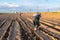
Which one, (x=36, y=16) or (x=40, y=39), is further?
(x=36, y=16)

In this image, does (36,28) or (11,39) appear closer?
(11,39)

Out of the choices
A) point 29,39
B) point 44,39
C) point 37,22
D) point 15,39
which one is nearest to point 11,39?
point 15,39

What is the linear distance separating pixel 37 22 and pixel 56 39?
4.10 metres

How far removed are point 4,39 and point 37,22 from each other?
4.24 metres

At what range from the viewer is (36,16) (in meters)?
16.7

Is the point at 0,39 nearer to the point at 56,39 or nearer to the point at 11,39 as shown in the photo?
the point at 11,39

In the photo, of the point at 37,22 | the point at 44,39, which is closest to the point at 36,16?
the point at 37,22

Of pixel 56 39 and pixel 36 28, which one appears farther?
pixel 36 28

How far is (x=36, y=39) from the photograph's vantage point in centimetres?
1266

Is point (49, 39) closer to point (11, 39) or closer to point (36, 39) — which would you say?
point (36, 39)

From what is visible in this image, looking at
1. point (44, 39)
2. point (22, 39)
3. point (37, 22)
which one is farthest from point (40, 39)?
point (37, 22)

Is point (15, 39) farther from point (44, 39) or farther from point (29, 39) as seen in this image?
Result: point (44, 39)

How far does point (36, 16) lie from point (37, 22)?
1.69ft

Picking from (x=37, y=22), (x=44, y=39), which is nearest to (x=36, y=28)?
(x=37, y=22)
